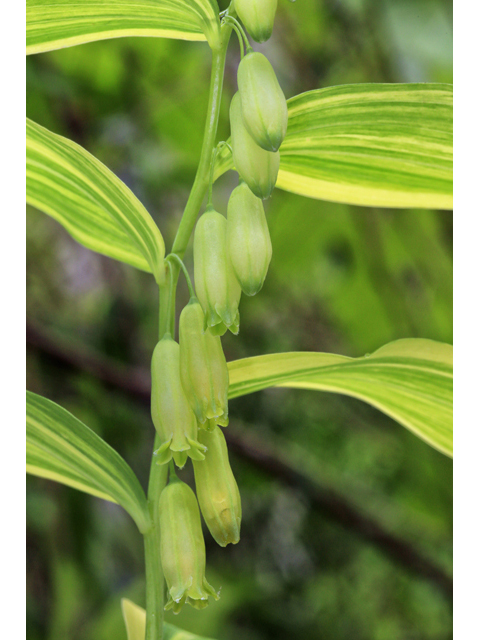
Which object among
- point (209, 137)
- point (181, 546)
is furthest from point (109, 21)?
point (181, 546)

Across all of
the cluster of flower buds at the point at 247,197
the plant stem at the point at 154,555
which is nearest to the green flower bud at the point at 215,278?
the cluster of flower buds at the point at 247,197

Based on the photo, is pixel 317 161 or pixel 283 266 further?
pixel 283 266

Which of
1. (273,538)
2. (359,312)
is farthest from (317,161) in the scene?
(273,538)

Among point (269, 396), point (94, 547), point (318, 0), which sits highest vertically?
point (318, 0)

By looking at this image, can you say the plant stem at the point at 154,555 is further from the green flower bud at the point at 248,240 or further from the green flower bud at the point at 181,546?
the green flower bud at the point at 248,240

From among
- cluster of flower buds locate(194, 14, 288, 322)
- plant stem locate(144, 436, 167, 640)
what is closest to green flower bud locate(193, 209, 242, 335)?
cluster of flower buds locate(194, 14, 288, 322)
